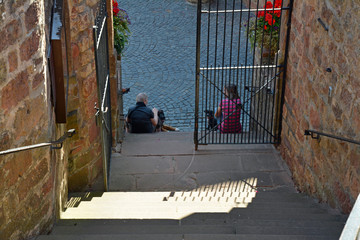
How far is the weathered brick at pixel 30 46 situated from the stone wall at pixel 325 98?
243 cm

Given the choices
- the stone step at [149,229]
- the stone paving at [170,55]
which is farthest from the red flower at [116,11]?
the stone step at [149,229]

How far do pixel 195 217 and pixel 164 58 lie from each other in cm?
729

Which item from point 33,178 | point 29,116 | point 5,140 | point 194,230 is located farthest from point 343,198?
point 5,140

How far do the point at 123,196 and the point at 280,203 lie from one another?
1.68m

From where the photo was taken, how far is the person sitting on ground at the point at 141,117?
27.3 feet

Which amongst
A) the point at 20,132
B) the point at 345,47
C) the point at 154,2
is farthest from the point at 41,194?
the point at 154,2

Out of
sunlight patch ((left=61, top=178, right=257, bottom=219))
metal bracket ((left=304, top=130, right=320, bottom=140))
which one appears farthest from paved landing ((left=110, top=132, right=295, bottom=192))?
metal bracket ((left=304, top=130, right=320, bottom=140))

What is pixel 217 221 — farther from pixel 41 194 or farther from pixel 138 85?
pixel 138 85

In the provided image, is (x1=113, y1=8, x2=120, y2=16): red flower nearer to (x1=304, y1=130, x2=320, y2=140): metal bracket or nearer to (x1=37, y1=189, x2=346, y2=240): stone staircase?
(x1=37, y1=189, x2=346, y2=240): stone staircase

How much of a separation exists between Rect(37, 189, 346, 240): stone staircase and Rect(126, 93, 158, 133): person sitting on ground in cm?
248

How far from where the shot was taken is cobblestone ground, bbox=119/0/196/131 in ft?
32.6

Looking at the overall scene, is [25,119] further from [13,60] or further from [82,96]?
[82,96]

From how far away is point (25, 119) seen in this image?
362 centimetres

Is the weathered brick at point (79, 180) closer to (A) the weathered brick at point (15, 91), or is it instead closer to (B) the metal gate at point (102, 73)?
(B) the metal gate at point (102, 73)
